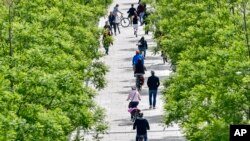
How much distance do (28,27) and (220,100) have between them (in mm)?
8396

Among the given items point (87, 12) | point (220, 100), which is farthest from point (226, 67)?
point (87, 12)

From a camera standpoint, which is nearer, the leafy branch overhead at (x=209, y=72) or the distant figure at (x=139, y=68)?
the leafy branch overhead at (x=209, y=72)

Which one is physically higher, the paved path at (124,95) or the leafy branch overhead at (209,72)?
the leafy branch overhead at (209,72)

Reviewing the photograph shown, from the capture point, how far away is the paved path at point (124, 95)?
35912 mm

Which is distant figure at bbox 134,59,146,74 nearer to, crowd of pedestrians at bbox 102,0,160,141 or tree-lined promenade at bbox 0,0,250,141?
crowd of pedestrians at bbox 102,0,160,141

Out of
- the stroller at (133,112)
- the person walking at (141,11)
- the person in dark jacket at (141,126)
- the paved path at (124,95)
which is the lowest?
the paved path at (124,95)

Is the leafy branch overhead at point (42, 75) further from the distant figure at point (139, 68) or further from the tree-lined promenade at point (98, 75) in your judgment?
the distant figure at point (139, 68)

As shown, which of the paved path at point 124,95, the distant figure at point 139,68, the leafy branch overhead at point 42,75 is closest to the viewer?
the leafy branch overhead at point 42,75

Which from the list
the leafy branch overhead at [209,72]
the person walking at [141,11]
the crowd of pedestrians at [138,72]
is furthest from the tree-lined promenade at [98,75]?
the person walking at [141,11]

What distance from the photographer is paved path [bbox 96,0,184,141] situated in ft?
118

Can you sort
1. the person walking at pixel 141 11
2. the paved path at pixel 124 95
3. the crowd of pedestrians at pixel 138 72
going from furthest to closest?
the person walking at pixel 141 11 → the paved path at pixel 124 95 → the crowd of pedestrians at pixel 138 72

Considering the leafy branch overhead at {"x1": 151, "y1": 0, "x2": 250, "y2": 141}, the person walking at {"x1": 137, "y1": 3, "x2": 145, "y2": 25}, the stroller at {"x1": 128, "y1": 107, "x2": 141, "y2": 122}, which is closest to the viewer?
the leafy branch overhead at {"x1": 151, "y1": 0, "x2": 250, "y2": 141}

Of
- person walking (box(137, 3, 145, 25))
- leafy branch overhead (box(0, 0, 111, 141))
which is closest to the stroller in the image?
leafy branch overhead (box(0, 0, 111, 141))

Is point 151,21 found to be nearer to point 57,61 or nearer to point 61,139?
point 57,61
